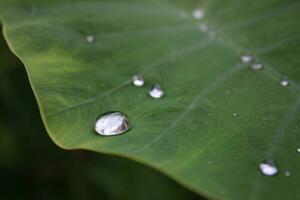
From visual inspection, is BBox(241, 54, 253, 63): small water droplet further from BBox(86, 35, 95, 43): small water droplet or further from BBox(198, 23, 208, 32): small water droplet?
BBox(86, 35, 95, 43): small water droplet

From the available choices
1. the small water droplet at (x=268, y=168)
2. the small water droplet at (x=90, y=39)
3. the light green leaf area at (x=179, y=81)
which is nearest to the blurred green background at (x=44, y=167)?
the light green leaf area at (x=179, y=81)

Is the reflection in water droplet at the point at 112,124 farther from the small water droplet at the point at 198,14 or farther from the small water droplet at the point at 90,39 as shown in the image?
the small water droplet at the point at 198,14

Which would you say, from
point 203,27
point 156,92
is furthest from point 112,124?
point 203,27

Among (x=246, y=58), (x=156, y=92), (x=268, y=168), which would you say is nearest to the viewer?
(x=268, y=168)

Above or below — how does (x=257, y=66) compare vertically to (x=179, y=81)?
above

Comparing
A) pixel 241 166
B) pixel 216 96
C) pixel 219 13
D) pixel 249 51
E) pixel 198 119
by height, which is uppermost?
pixel 219 13

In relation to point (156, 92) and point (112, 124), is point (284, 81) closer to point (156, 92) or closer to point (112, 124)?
point (156, 92)

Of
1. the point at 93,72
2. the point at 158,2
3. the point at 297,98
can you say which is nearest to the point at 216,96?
the point at 297,98

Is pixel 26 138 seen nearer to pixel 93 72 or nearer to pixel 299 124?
pixel 93 72
